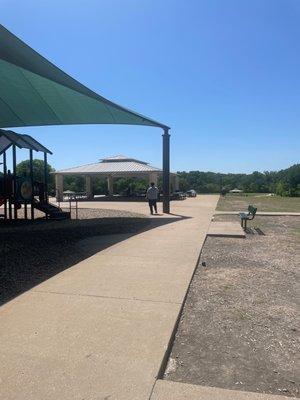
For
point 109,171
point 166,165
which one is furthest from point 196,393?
point 109,171

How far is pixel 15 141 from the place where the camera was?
54.9ft

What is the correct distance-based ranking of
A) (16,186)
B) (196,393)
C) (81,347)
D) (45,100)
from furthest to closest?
(45,100) → (16,186) → (81,347) → (196,393)

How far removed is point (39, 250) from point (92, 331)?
18.2 ft

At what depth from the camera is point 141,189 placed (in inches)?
2121

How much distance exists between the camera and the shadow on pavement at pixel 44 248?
6.65 m

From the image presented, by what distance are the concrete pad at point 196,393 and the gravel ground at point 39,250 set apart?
116 inches

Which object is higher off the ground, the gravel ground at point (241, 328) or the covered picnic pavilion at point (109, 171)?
the covered picnic pavilion at point (109, 171)

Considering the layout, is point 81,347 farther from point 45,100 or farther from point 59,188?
point 59,188

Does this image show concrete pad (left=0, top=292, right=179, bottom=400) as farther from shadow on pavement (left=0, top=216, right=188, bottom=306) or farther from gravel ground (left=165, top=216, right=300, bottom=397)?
shadow on pavement (left=0, top=216, right=188, bottom=306)

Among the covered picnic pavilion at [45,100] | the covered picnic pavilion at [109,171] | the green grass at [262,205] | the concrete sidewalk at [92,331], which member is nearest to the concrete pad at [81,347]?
the concrete sidewalk at [92,331]

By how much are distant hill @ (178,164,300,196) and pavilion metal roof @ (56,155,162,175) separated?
732 inches

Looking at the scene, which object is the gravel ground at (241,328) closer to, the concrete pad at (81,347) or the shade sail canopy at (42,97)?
the concrete pad at (81,347)

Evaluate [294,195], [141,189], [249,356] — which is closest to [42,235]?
[249,356]

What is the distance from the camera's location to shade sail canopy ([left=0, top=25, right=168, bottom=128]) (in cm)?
1000
